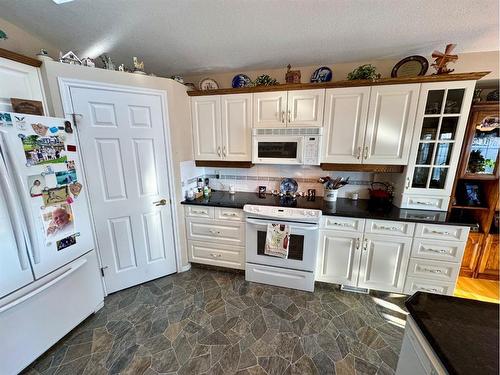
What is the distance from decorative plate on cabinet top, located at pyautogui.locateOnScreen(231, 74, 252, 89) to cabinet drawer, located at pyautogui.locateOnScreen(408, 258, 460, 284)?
8.67 feet

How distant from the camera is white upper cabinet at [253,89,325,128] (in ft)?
7.23

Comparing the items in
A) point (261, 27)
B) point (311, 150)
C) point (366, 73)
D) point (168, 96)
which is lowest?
point (311, 150)

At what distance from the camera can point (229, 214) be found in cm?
241

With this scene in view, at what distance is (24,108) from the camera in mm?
1541

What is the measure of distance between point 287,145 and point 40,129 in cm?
212

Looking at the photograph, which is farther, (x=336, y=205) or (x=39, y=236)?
(x=336, y=205)

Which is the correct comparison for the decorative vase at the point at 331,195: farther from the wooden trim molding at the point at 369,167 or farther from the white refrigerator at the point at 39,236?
the white refrigerator at the point at 39,236

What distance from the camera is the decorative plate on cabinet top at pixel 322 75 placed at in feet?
7.63

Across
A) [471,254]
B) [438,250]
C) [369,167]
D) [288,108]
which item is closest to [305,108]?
[288,108]

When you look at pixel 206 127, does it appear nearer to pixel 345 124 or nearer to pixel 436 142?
pixel 345 124

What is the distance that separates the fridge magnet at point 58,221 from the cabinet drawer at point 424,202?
3150 mm

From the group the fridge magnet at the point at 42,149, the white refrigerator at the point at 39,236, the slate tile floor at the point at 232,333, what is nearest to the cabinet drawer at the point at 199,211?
the slate tile floor at the point at 232,333

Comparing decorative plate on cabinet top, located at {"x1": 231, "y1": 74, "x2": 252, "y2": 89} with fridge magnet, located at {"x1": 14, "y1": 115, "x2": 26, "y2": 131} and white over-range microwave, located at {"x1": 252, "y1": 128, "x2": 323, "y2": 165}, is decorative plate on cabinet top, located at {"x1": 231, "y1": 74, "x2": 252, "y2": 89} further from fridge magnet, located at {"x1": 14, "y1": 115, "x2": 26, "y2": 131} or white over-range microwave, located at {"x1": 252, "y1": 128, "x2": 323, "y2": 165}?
fridge magnet, located at {"x1": 14, "y1": 115, "x2": 26, "y2": 131}

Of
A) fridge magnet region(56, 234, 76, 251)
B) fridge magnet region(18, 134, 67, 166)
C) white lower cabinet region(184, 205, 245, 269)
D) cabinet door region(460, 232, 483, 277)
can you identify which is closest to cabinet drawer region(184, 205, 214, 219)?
white lower cabinet region(184, 205, 245, 269)
